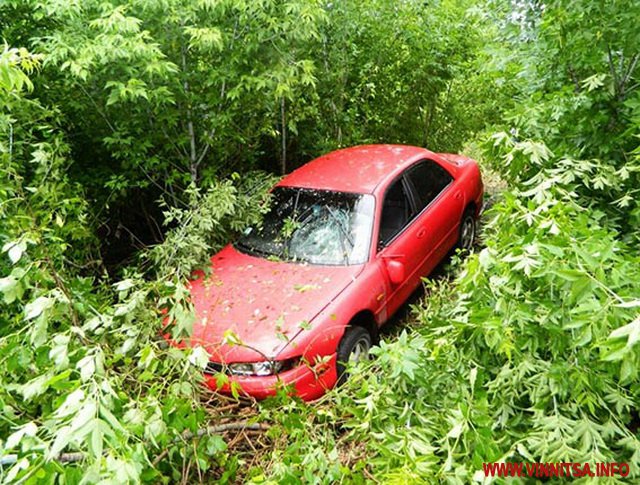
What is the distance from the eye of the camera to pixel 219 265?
4.04 m

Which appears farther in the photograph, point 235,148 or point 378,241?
point 235,148

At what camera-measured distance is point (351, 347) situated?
345cm

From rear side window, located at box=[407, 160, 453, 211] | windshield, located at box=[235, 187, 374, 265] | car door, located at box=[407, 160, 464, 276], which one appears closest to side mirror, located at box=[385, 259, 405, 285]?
windshield, located at box=[235, 187, 374, 265]

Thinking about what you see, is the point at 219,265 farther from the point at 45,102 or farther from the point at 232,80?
the point at 45,102

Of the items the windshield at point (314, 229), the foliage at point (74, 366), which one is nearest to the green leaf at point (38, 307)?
the foliage at point (74, 366)

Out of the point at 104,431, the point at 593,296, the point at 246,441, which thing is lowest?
the point at 246,441

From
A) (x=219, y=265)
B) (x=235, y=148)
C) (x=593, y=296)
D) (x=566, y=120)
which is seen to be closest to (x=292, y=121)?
(x=235, y=148)

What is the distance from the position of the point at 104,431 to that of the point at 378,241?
2.89m

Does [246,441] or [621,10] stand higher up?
Result: [621,10]

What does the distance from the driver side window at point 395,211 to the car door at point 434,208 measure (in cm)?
12

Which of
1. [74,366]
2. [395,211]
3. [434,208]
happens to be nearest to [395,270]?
[395,211]

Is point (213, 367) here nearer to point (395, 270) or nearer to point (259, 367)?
point (259, 367)

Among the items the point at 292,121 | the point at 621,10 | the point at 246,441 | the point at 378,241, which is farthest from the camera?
the point at 292,121

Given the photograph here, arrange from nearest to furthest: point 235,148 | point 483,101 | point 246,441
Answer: point 246,441 < point 235,148 < point 483,101
